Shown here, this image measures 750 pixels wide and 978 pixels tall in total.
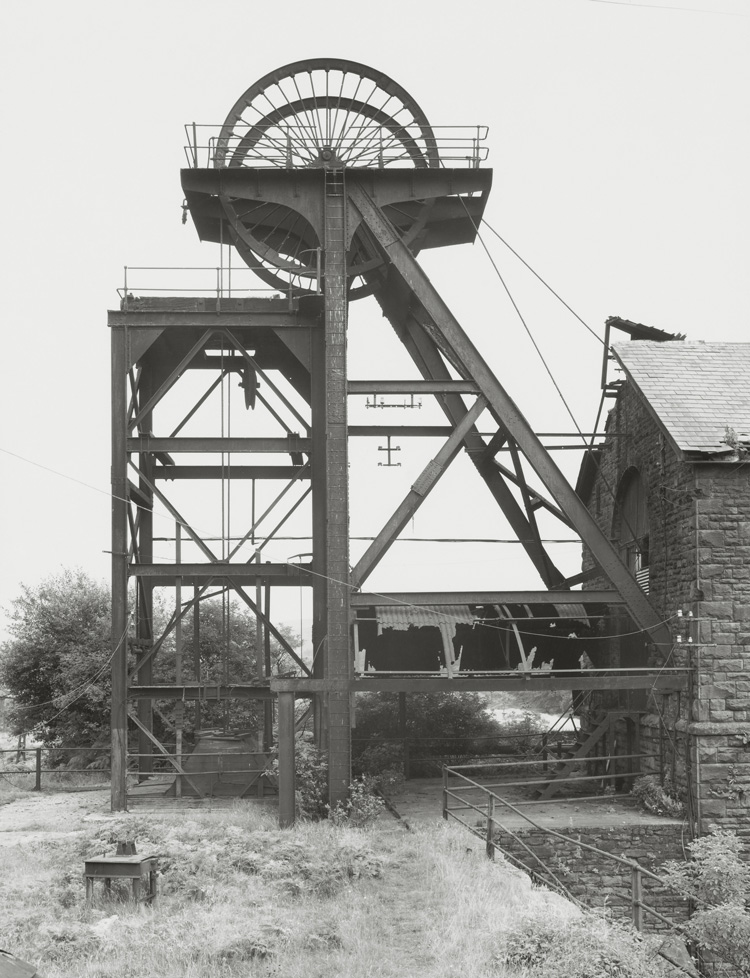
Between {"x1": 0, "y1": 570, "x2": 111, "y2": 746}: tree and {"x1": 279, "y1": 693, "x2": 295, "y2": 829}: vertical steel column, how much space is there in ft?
31.6

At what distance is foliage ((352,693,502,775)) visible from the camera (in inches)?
946

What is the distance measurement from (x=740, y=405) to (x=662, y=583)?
3.67m

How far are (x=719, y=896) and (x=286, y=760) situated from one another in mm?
7441

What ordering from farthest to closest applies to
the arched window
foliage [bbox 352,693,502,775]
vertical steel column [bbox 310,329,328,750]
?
foliage [bbox 352,693,502,775]
the arched window
vertical steel column [bbox 310,329,328,750]

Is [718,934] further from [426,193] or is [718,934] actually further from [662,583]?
[426,193]

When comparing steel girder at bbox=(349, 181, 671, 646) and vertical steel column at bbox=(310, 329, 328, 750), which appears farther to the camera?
vertical steel column at bbox=(310, 329, 328, 750)

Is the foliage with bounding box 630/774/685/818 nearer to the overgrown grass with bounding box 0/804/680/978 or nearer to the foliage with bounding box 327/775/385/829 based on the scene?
the overgrown grass with bounding box 0/804/680/978

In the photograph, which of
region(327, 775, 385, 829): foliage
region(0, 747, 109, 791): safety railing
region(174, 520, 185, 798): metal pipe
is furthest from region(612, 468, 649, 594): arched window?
region(0, 747, 109, 791): safety railing

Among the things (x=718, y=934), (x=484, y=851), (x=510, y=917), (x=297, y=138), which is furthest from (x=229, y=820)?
(x=297, y=138)

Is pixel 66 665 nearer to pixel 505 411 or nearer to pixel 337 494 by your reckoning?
pixel 337 494

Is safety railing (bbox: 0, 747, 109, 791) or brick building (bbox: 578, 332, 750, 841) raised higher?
brick building (bbox: 578, 332, 750, 841)

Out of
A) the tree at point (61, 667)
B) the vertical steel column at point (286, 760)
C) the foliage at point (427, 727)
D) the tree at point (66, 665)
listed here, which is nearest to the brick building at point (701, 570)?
the vertical steel column at point (286, 760)

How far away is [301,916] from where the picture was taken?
11336 mm

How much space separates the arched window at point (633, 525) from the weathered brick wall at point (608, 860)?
226 inches
